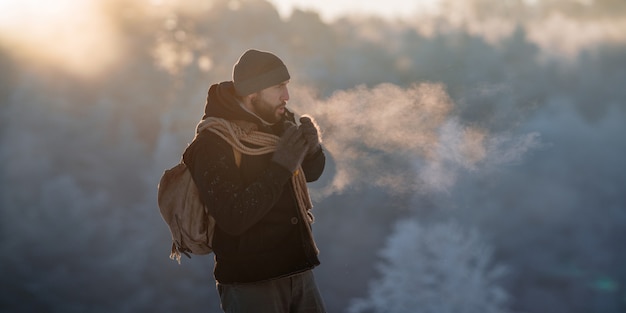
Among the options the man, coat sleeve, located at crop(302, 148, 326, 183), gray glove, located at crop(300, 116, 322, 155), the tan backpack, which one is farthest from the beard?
the tan backpack

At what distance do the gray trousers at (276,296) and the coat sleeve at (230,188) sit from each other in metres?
0.39

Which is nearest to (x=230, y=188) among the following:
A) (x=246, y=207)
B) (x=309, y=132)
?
(x=246, y=207)

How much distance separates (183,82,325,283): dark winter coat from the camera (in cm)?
330

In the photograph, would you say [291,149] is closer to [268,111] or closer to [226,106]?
[268,111]

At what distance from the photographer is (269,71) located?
3.69m

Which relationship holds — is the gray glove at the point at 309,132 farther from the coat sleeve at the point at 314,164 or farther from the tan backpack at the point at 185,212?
the tan backpack at the point at 185,212

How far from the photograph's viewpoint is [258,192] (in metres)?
3.29

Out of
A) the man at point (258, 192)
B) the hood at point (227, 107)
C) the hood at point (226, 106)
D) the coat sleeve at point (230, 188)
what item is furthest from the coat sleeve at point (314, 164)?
the coat sleeve at point (230, 188)

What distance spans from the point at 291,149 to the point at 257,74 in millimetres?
518

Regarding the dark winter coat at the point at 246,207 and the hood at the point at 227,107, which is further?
the hood at the point at 227,107

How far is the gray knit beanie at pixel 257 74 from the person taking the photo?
3.68 metres

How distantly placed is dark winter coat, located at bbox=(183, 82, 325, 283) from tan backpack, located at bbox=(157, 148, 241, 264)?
0.07 meters

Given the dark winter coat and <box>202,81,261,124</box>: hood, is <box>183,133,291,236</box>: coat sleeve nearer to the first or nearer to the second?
the dark winter coat

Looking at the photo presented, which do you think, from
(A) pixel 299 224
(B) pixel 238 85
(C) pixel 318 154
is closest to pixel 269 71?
(B) pixel 238 85
